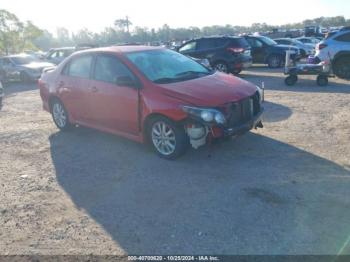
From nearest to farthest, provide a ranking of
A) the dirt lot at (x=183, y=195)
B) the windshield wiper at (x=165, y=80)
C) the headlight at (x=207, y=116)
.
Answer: the dirt lot at (x=183, y=195)
the headlight at (x=207, y=116)
the windshield wiper at (x=165, y=80)

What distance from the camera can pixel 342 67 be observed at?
A: 42.8 ft

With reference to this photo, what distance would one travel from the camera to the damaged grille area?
5586 mm

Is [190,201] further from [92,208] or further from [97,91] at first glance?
[97,91]

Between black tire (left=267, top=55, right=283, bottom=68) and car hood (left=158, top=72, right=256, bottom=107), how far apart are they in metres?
13.2

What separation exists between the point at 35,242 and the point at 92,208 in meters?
0.82

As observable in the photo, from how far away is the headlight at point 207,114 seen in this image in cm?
532

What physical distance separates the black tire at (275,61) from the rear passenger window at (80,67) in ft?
43.7

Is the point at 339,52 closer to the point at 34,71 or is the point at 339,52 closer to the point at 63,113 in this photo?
the point at 63,113

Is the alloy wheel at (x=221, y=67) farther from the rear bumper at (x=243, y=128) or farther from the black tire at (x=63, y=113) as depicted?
the rear bumper at (x=243, y=128)

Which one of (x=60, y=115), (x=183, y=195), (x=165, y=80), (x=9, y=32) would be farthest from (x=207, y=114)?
(x=9, y=32)

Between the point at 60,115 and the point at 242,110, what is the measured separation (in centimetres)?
401

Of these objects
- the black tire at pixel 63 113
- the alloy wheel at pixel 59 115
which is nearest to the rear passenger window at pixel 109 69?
the black tire at pixel 63 113

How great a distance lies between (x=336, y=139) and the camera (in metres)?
6.46

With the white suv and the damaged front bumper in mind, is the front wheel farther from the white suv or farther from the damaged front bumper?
the white suv
